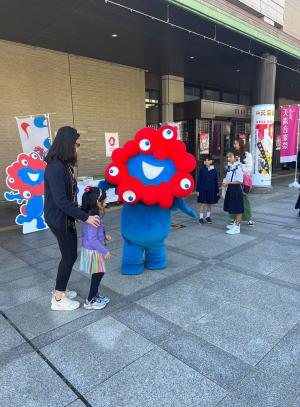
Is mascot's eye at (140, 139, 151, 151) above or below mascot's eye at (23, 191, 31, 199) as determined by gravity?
above

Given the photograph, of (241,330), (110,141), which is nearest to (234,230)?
(241,330)

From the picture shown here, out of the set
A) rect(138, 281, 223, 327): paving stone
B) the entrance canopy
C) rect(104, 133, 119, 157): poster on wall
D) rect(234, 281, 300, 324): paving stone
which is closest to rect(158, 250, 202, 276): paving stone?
rect(138, 281, 223, 327): paving stone

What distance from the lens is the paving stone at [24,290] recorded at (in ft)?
12.1

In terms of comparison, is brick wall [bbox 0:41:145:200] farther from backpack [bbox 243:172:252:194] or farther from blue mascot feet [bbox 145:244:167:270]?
blue mascot feet [bbox 145:244:167:270]

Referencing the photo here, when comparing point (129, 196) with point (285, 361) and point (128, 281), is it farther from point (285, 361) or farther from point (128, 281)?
point (285, 361)

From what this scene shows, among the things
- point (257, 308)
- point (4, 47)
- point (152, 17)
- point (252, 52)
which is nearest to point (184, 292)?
point (257, 308)

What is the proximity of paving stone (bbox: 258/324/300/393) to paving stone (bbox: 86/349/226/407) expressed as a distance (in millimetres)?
493

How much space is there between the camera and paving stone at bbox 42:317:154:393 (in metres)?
A: 2.47

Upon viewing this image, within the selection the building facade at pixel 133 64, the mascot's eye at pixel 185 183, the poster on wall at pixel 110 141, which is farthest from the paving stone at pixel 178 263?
the poster on wall at pixel 110 141

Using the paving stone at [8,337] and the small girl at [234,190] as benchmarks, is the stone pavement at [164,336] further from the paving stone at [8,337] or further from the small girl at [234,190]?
the small girl at [234,190]

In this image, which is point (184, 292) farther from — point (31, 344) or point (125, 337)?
point (31, 344)

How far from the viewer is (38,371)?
252 centimetres

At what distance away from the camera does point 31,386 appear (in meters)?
2.37

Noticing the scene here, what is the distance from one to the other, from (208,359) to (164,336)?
474 millimetres
